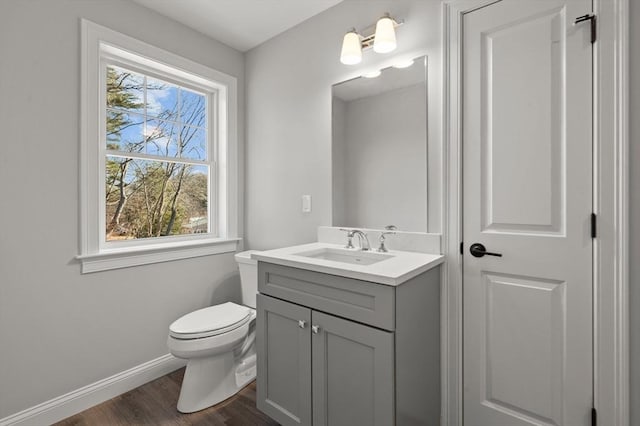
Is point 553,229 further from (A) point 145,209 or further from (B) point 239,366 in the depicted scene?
(A) point 145,209

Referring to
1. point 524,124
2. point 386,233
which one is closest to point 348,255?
point 386,233

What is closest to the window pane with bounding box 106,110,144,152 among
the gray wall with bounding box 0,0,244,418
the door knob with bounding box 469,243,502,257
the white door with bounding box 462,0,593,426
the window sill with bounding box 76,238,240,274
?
the gray wall with bounding box 0,0,244,418

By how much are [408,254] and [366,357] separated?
1.95 feet

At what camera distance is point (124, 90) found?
209 cm

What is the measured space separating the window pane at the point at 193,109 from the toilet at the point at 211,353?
1475 millimetres

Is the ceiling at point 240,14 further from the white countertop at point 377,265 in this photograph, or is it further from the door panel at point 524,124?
the white countertop at point 377,265

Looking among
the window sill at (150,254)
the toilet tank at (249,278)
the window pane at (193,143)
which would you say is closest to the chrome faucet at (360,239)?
the toilet tank at (249,278)

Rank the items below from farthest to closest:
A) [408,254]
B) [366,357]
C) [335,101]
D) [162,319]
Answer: [162,319]
[335,101]
[408,254]
[366,357]


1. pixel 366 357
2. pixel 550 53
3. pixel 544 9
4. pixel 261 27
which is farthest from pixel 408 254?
pixel 261 27

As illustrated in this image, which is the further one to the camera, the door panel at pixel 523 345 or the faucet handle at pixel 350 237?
the faucet handle at pixel 350 237

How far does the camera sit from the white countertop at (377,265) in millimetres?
1177

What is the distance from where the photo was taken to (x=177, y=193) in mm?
2400

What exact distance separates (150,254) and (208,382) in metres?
0.91

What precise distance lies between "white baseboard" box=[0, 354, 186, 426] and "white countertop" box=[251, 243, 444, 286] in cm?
123
